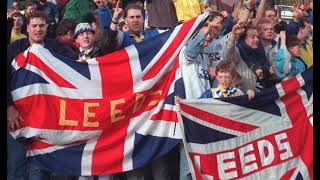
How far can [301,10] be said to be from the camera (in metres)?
7.23

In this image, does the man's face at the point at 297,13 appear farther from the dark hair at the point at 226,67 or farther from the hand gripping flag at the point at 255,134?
the dark hair at the point at 226,67

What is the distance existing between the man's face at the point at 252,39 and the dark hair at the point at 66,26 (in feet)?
5.58

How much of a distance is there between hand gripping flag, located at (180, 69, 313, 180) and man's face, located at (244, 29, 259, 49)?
19.2 inches

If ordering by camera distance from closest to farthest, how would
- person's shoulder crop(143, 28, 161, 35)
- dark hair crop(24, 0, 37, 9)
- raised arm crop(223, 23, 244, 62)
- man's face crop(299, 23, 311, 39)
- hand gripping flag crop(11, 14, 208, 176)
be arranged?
hand gripping flag crop(11, 14, 208, 176), raised arm crop(223, 23, 244, 62), dark hair crop(24, 0, 37, 9), person's shoulder crop(143, 28, 161, 35), man's face crop(299, 23, 311, 39)

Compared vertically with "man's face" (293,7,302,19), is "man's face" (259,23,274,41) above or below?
below

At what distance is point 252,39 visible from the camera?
21.7 ft

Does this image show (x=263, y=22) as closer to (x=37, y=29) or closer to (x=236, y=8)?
(x=236, y=8)

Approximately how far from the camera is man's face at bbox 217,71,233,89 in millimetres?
6180

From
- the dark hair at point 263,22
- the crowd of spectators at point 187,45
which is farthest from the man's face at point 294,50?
the dark hair at point 263,22

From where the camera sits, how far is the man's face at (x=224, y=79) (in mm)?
6180

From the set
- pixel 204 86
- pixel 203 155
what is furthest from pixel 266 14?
pixel 203 155

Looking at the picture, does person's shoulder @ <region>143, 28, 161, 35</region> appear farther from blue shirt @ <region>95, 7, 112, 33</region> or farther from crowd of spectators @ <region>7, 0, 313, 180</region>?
blue shirt @ <region>95, 7, 112, 33</region>

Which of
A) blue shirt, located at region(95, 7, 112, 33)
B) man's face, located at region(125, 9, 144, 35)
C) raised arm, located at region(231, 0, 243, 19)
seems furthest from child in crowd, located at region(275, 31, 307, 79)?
blue shirt, located at region(95, 7, 112, 33)

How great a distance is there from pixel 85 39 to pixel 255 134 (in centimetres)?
184
